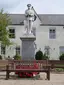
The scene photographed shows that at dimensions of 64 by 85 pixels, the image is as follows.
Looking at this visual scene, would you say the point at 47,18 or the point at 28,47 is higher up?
the point at 47,18

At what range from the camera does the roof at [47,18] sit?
47781 millimetres

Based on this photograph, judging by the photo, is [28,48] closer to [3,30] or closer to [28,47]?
[28,47]

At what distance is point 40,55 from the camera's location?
4066cm

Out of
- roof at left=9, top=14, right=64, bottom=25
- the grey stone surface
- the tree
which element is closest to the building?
roof at left=9, top=14, right=64, bottom=25

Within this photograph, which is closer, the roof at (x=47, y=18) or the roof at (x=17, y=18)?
the roof at (x=17, y=18)

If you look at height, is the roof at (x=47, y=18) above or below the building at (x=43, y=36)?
above

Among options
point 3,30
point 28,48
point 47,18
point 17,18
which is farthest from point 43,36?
point 28,48

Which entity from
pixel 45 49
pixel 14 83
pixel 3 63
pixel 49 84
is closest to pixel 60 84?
pixel 49 84

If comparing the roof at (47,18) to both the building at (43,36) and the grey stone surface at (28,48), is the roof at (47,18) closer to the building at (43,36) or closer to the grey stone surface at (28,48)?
the building at (43,36)

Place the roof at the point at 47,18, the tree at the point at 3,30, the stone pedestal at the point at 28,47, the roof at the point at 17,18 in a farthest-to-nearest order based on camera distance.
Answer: the roof at the point at 47,18 → the roof at the point at 17,18 → the tree at the point at 3,30 → the stone pedestal at the point at 28,47

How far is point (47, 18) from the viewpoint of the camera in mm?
49219

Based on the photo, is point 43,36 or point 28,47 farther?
point 43,36

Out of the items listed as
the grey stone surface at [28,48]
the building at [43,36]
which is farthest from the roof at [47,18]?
the grey stone surface at [28,48]

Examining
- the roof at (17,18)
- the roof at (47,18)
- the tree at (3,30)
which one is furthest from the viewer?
the roof at (47,18)
